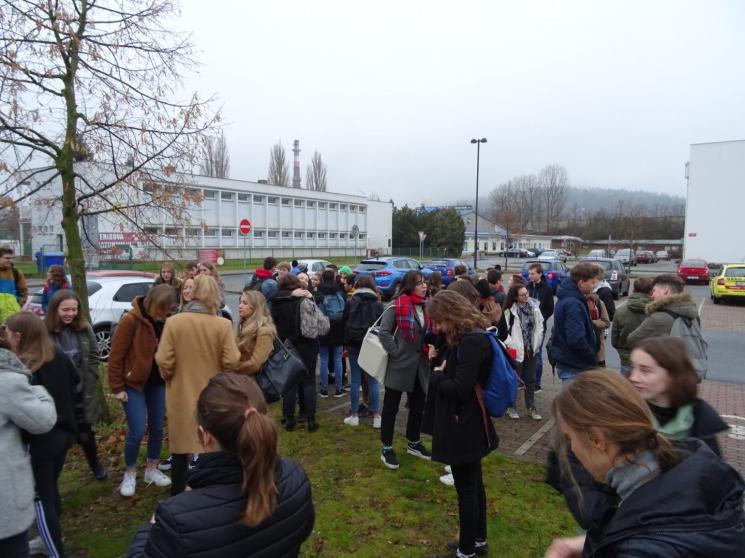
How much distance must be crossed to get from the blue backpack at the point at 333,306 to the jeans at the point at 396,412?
1982 millimetres

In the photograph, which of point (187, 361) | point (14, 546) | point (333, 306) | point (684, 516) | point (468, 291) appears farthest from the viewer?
point (333, 306)

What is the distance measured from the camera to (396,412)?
484cm

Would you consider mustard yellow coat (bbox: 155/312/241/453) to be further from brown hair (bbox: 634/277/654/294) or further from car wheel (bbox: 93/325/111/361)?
car wheel (bbox: 93/325/111/361)

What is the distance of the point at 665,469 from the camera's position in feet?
4.75

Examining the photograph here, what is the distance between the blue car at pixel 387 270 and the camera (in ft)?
62.0

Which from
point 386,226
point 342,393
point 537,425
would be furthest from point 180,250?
point 386,226

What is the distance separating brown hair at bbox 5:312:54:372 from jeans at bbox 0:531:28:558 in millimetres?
949

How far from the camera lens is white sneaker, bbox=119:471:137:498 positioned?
168 inches

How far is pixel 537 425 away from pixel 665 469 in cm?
494

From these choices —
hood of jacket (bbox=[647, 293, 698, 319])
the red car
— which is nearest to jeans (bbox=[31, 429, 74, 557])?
hood of jacket (bbox=[647, 293, 698, 319])

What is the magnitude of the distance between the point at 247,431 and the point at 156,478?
11.5 ft

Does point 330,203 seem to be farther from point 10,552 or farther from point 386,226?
point 10,552

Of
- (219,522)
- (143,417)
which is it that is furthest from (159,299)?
(219,522)

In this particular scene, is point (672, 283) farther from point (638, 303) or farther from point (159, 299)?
point (159, 299)
